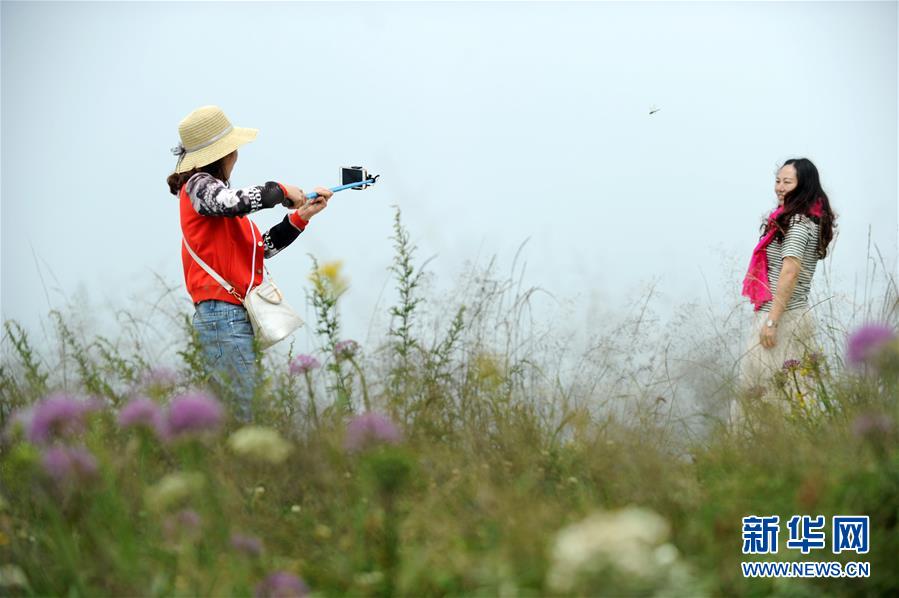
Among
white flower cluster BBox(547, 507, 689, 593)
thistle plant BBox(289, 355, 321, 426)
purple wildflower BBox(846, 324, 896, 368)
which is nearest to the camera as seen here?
white flower cluster BBox(547, 507, 689, 593)

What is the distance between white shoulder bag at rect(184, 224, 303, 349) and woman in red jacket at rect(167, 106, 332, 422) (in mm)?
20

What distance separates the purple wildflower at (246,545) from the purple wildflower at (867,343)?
61.5 inches

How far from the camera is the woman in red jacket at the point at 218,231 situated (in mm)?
3705

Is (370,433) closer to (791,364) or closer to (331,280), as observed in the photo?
(331,280)

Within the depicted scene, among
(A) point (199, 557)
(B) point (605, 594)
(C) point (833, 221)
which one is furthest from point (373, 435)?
(C) point (833, 221)

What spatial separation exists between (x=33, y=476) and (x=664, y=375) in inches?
104

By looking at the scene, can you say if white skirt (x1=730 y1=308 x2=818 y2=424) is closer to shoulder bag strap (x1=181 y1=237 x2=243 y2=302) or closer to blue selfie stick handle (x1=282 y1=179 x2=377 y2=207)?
blue selfie stick handle (x1=282 y1=179 x2=377 y2=207)

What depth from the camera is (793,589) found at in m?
2.17

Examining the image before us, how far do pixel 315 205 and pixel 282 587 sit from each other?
2.18m

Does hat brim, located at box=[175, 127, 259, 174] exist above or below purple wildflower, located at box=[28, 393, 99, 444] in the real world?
above

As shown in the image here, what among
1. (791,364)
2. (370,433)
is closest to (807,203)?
(791,364)

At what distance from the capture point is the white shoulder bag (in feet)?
12.2

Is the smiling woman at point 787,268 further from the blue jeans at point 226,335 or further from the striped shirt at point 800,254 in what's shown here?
the blue jeans at point 226,335

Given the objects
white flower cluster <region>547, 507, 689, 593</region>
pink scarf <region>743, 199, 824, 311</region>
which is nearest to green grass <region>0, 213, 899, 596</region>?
white flower cluster <region>547, 507, 689, 593</region>
